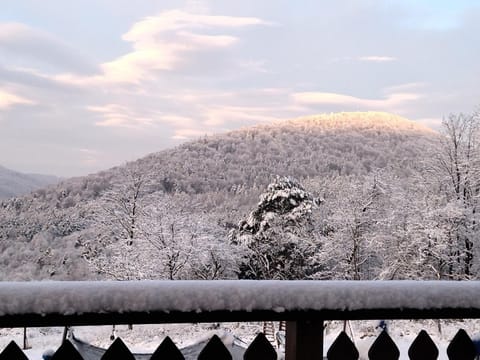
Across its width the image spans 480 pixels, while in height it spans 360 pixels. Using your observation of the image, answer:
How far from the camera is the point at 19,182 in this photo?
43.7 metres

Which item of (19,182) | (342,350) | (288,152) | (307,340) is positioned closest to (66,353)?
(307,340)

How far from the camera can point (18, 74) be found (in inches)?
1387

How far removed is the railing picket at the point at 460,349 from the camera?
121cm

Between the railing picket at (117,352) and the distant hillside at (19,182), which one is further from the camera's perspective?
the distant hillside at (19,182)

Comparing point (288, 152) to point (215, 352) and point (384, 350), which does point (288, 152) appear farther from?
point (215, 352)

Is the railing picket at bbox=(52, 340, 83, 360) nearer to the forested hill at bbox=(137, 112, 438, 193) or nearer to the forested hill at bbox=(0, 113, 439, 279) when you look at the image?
the forested hill at bbox=(0, 113, 439, 279)

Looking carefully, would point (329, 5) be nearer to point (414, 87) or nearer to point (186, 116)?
point (414, 87)

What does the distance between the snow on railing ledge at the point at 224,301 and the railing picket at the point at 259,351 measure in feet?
0.32

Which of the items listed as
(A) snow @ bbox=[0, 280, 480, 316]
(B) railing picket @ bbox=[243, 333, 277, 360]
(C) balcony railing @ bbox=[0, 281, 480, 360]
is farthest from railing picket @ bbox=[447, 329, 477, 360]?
(B) railing picket @ bbox=[243, 333, 277, 360]

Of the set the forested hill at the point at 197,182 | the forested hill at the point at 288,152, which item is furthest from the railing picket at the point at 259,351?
the forested hill at the point at 288,152

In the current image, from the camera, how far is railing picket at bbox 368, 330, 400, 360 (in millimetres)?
1179

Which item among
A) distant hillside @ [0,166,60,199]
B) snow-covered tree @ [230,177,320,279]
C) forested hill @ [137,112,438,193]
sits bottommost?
snow-covered tree @ [230,177,320,279]

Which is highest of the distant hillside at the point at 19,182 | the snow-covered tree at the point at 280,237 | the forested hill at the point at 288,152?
the forested hill at the point at 288,152

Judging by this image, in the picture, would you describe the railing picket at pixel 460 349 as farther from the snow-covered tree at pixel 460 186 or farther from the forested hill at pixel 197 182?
the forested hill at pixel 197 182
